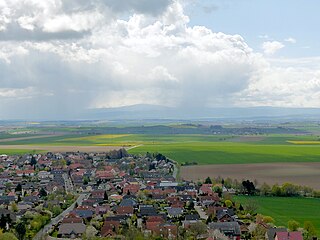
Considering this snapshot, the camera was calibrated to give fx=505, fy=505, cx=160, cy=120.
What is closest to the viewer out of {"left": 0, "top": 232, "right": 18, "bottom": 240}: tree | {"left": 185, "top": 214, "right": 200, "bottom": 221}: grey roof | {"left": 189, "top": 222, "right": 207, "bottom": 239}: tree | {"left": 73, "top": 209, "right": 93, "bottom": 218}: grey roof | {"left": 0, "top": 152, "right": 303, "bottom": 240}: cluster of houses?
{"left": 0, "top": 232, "right": 18, "bottom": 240}: tree

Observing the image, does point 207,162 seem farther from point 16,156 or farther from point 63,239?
point 63,239

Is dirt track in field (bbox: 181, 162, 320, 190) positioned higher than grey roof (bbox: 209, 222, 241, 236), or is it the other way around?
dirt track in field (bbox: 181, 162, 320, 190)

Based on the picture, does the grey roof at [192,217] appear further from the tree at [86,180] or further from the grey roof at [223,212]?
the tree at [86,180]

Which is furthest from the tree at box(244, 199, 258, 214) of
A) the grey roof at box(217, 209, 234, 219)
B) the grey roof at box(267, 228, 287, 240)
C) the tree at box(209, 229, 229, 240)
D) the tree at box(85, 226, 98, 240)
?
the tree at box(85, 226, 98, 240)

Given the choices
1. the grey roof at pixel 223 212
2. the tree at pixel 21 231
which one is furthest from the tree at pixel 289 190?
the tree at pixel 21 231

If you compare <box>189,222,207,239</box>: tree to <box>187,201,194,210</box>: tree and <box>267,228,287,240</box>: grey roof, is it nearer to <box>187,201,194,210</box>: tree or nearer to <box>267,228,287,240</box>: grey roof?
<box>267,228,287,240</box>: grey roof

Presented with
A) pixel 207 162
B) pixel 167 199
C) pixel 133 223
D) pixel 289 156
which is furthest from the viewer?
pixel 289 156

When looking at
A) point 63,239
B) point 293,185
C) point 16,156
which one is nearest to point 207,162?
point 293,185
